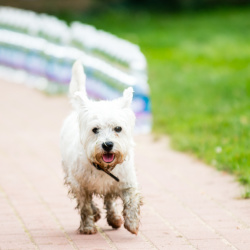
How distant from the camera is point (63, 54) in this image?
14672 millimetres

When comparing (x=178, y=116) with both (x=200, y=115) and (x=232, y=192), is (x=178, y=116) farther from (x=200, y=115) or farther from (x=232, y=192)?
(x=232, y=192)

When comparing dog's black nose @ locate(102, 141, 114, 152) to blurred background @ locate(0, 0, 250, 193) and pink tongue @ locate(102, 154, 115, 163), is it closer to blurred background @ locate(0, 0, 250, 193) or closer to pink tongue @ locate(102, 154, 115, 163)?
pink tongue @ locate(102, 154, 115, 163)

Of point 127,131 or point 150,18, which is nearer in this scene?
point 127,131

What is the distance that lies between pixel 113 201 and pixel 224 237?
1090 mm

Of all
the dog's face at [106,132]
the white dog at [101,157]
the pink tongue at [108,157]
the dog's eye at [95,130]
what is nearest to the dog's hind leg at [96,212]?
the white dog at [101,157]

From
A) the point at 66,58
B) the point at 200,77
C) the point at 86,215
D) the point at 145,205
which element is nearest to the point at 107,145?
the point at 86,215

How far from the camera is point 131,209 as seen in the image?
20.2ft

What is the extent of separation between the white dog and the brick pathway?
20cm

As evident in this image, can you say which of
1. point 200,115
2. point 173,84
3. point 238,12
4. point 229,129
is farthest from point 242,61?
A: point 238,12

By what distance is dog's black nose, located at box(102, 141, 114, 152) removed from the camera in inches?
227

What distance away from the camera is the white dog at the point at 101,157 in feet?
19.1

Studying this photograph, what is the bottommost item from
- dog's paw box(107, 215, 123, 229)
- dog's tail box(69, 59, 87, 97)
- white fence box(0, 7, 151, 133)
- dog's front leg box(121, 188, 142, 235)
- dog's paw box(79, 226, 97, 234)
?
dog's paw box(79, 226, 97, 234)

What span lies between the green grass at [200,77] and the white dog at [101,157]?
164 centimetres

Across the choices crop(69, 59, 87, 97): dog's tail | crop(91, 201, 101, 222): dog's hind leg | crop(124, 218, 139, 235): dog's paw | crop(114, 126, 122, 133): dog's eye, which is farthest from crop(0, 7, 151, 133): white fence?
crop(114, 126, 122, 133): dog's eye
